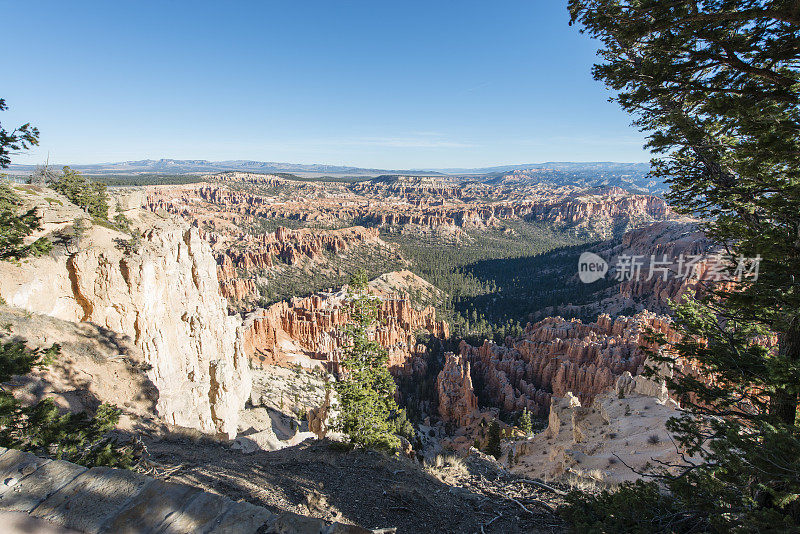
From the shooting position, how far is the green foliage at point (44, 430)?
5961 mm

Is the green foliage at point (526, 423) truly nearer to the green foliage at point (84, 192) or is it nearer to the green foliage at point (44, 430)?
the green foliage at point (44, 430)

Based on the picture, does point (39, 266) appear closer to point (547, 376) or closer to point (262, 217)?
point (547, 376)

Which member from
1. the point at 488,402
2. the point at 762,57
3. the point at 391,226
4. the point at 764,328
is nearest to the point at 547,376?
the point at 488,402

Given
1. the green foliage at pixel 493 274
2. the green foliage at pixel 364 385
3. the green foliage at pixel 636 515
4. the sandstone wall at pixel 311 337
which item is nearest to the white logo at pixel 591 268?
the green foliage at pixel 493 274

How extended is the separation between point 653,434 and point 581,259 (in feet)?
310

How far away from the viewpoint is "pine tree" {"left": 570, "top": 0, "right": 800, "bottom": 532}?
3.76m

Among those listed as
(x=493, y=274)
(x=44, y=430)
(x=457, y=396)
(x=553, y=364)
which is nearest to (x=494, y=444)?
(x=457, y=396)

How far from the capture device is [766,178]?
4566 mm

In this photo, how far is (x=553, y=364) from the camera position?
41.8 meters

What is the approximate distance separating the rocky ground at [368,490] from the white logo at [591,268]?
295ft

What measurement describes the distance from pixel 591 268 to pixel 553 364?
61278 mm

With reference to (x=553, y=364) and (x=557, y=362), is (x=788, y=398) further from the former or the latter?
(x=553, y=364)

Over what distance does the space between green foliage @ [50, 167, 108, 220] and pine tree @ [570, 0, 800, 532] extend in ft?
96.0

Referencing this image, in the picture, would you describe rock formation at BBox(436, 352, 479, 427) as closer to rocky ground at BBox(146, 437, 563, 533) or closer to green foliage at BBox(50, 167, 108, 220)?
rocky ground at BBox(146, 437, 563, 533)
